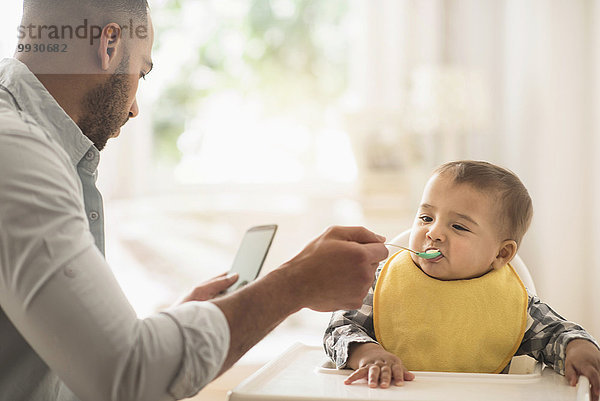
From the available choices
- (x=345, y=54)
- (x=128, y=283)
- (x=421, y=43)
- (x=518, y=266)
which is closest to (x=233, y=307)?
(x=518, y=266)

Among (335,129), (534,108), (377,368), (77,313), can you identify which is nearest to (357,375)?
(377,368)

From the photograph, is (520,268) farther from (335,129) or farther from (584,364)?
(335,129)

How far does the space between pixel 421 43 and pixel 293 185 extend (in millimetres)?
1009

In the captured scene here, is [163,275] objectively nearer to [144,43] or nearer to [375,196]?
[375,196]

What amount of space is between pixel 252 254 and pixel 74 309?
22.6 inches

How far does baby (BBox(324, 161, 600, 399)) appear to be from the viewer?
1131 mm

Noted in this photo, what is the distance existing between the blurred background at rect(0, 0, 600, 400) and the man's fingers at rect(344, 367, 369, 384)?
5.41 feet

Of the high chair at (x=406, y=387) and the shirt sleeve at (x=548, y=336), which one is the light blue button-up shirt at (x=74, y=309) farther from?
the shirt sleeve at (x=548, y=336)

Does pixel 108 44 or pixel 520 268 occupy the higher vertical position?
pixel 108 44

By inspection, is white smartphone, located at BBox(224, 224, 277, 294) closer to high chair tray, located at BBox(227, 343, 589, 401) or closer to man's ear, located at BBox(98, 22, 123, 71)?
high chair tray, located at BBox(227, 343, 589, 401)

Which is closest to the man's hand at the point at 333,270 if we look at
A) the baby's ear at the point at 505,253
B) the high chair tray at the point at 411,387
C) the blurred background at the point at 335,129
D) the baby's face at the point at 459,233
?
the high chair tray at the point at 411,387

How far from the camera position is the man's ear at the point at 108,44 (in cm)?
113

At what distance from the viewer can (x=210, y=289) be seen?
1.33m

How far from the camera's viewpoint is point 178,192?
3848 millimetres
